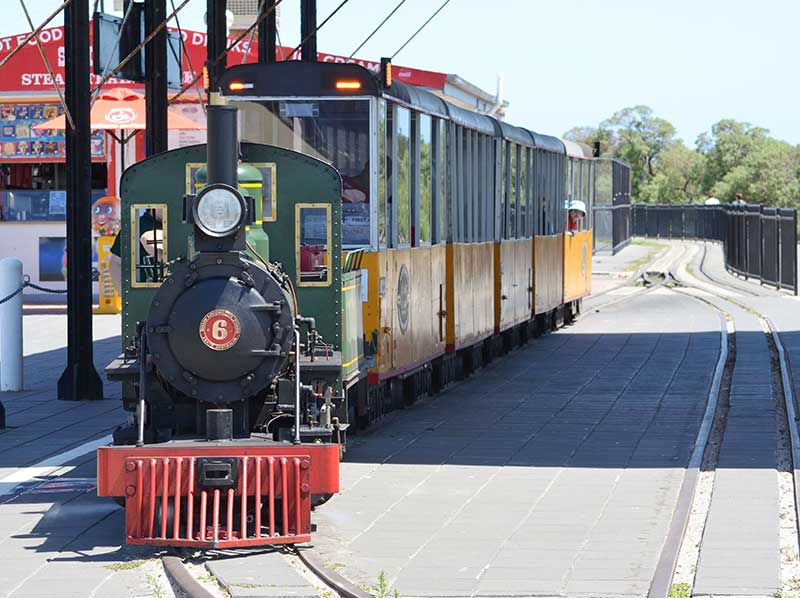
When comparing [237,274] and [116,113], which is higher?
[116,113]

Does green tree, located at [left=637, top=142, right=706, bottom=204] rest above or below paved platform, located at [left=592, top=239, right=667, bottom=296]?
above

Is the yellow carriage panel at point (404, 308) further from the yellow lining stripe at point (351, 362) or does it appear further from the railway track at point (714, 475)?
the railway track at point (714, 475)

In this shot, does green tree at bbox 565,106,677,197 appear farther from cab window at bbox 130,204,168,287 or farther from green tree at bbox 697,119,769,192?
cab window at bbox 130,204,168,287

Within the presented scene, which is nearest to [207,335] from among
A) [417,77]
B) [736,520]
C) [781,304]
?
[736,520]

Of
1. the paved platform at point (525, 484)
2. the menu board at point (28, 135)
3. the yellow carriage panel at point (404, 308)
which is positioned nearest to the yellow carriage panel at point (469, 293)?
the yellow carriage panel at point (404, 308)

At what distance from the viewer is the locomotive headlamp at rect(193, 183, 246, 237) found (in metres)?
8.54

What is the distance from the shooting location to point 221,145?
873 cm

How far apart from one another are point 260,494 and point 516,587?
154 cm

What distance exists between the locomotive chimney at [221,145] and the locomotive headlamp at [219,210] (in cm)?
15

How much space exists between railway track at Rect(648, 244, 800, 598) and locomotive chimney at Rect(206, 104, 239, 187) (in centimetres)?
289

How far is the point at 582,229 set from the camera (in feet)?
90.3

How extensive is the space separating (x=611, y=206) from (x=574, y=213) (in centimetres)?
1423

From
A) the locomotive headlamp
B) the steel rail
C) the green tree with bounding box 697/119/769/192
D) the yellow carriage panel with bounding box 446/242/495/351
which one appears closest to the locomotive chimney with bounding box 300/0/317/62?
the yellow carriage panel with bounding box 446/242/495/351

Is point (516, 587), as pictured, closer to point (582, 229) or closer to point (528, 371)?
point (528, 371)
